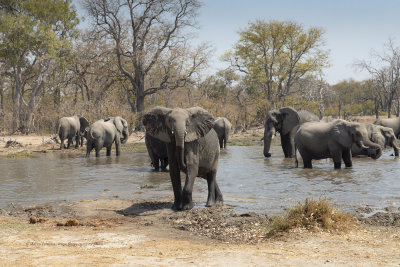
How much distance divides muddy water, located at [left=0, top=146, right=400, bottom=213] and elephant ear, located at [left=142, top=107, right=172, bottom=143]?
1.75 meters

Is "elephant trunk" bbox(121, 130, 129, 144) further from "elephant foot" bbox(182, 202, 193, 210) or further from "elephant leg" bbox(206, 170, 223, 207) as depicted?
"elephant foot" bbox(182, 202, 193, 210)

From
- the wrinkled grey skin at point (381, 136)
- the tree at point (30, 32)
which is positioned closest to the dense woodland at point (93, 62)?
the tree at point (30, 32)

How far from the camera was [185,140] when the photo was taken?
8703mm

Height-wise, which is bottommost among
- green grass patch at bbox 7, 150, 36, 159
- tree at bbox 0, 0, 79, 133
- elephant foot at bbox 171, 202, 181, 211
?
elephant foot at bbox 171, 202, 181, 211

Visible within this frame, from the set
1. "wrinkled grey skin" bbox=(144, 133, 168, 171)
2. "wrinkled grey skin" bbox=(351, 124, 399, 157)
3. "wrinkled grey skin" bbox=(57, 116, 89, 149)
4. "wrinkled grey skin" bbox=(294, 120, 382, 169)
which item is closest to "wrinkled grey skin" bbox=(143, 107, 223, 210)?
"wrinkled grey skin" bbox=(144, 133, 168, 171)

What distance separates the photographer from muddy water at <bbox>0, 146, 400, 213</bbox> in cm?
1059

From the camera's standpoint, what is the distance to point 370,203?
9.91 metres

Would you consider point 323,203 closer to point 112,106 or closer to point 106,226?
point 106,226

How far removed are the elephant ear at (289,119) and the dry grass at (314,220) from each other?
1226 cm

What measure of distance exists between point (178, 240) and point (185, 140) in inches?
88.4

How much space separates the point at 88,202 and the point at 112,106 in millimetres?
21681

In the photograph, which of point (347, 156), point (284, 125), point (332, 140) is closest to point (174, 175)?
point (332, 140)

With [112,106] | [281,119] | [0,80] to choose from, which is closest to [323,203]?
[281,119]

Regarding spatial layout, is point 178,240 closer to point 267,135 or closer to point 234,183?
point 234,183
